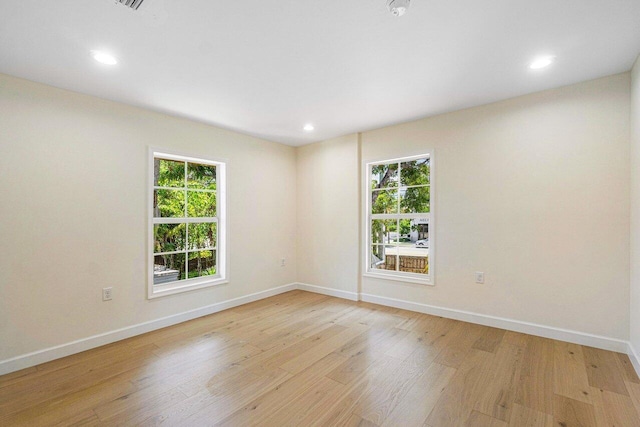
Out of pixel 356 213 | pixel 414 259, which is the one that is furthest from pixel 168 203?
pixel 414 259

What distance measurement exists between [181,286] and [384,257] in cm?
275

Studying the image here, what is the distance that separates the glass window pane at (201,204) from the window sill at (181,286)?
0.87 metres

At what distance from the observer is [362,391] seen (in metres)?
2.09

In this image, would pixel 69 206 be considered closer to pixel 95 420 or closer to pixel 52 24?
pixel 52 24

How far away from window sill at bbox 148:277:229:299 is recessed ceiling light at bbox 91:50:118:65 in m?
2.28

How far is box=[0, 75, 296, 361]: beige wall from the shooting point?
2.48 m

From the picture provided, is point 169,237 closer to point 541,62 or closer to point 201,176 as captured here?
point 201,176

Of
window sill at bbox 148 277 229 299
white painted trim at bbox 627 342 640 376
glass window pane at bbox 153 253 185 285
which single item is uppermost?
glass window pane at bbox 153 253 185 285

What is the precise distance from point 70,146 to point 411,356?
3.73 meters

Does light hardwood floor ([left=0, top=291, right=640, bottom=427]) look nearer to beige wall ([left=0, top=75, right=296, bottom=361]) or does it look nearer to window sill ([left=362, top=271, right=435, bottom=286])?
beige wall ([left=0, top=75, right=296, bottom=361])

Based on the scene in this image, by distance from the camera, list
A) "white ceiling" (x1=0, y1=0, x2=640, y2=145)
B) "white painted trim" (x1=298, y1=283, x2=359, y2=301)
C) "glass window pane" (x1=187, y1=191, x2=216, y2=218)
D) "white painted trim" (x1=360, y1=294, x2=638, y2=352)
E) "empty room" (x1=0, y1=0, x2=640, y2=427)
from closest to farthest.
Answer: "white ceiling" (x1=0, y1=0, x2=640, y2=145), "empty room" (x1=0, y1=0, x2=640, y2=427), "white painted trim" (x1=360, y1=294, x2=638, y2=352), "glass window pane" (x1=187, y1=191, x2=216, y2=218), "white painted trim" (x1=298, y1=283, x2=359, y2=301)

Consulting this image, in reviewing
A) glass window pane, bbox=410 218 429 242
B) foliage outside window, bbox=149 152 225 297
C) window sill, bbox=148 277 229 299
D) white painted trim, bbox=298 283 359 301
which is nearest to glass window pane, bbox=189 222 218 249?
foliage outside window, bbox=149 152 225 297

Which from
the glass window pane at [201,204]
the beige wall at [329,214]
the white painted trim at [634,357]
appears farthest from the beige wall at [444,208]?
the beige wall at [329,214]

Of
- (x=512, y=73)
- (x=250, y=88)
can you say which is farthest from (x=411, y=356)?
(x=250, y=88)
